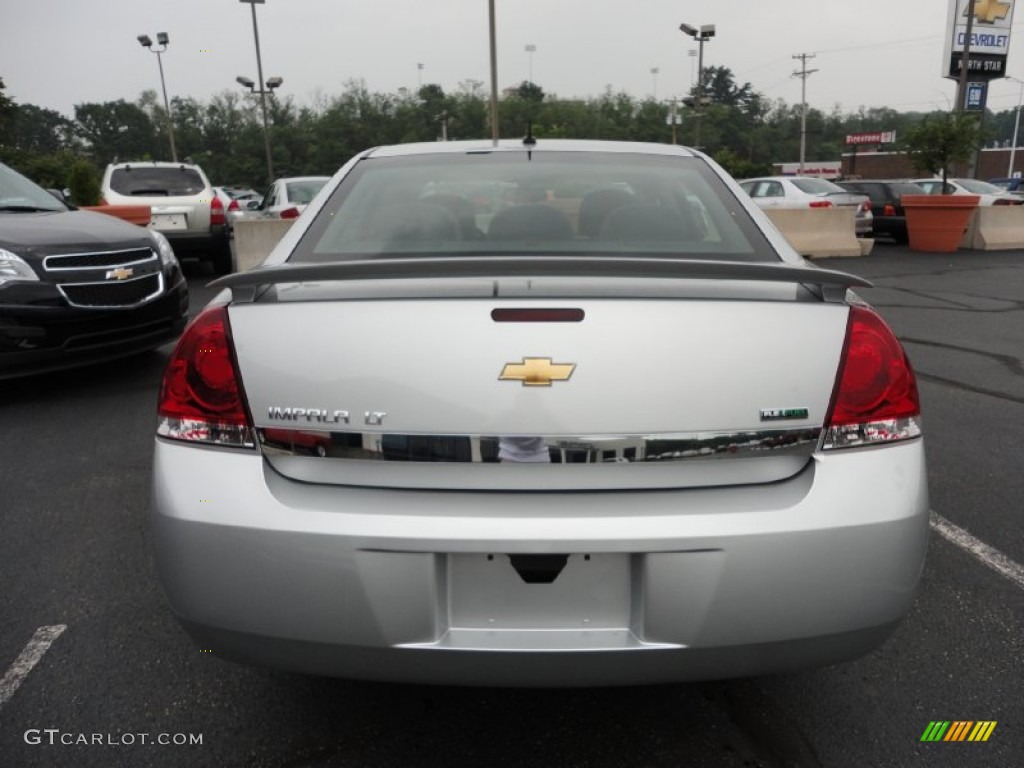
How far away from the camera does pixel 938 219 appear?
1478cm

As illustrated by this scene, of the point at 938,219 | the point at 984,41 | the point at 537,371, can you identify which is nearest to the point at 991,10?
the point at 984,41

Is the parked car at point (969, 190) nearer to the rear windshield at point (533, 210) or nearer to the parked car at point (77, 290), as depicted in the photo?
the parked car at point (77, 290)

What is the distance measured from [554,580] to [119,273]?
4577 millimetres

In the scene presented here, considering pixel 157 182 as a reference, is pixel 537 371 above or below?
below

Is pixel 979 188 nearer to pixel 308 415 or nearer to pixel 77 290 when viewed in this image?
pixel 77 290

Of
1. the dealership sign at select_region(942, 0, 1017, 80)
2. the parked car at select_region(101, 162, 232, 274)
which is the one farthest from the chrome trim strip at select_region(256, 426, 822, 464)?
the dealership sign at select_region(942, 0, 1017, 80)

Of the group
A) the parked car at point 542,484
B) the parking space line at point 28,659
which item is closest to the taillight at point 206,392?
the parked car at point 542,484

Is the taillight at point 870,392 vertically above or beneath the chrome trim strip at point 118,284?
above

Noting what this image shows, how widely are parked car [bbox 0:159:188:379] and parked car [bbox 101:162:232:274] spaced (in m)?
5.85

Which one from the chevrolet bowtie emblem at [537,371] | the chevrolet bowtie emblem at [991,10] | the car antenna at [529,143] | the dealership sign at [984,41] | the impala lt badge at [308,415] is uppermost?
the chevrolet bowtie emblem at [991,10]

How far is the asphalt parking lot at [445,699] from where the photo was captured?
6.56 ft

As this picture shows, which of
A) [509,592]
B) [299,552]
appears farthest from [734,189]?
[299,552]

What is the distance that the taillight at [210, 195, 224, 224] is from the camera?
1162 centimetres

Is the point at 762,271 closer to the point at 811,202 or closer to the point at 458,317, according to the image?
the point at 458,317
